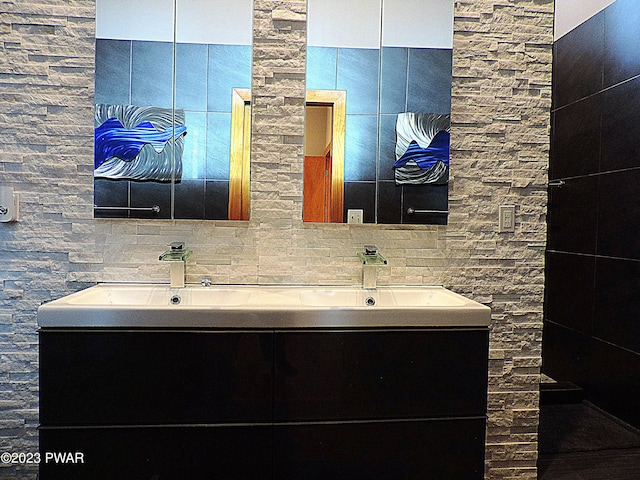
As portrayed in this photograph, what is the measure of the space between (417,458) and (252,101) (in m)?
1.45

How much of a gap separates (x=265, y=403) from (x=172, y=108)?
1193 millimetres

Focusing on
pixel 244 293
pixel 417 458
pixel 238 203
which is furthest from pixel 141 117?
pixel 417 458

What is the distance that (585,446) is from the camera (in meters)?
2.43

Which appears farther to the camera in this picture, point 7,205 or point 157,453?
point 7,205

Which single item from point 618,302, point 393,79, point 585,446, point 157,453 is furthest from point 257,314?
point 618,302

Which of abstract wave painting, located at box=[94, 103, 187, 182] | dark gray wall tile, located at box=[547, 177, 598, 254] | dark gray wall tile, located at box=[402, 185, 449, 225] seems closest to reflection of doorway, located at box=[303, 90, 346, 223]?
dark gray wall tile, located at box=[402, 185, 449, 225]

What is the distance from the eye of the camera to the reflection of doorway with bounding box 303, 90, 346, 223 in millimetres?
1995

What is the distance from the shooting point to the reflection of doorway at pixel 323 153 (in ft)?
6.55

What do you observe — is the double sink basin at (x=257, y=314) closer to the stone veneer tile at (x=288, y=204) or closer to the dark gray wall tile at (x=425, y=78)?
the stone veneer tile at (x=288, y=204)

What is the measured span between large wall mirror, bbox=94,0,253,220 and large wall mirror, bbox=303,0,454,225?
0.30m

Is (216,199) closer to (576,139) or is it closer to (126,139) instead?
(126,139)

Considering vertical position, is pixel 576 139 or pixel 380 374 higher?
pixel 576 139

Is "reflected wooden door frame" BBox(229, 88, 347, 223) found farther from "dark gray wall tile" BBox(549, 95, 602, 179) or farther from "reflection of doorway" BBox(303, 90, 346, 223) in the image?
"dark gray wall tile" BBox(549, 95, 602, 179)

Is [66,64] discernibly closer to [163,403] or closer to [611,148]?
[163,403]
